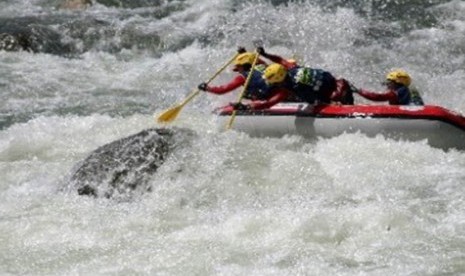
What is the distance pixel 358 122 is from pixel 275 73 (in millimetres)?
1163

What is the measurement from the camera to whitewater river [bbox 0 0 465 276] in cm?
678

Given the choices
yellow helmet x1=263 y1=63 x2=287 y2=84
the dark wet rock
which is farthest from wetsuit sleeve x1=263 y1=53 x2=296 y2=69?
the dark wet rock

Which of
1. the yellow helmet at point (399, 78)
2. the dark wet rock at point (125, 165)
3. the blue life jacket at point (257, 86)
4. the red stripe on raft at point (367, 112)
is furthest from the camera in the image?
the blue life jacket at point (257, 86)

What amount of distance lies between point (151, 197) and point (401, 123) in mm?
2792

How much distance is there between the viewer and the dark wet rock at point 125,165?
8352 millimetres

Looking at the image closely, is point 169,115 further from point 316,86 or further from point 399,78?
point 399,78

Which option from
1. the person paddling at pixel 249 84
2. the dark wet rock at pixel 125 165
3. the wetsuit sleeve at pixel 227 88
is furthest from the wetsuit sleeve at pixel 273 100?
the dark wet rock at pixel 125 165

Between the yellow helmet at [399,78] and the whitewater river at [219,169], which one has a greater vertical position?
the yellow helmet at [399,78]

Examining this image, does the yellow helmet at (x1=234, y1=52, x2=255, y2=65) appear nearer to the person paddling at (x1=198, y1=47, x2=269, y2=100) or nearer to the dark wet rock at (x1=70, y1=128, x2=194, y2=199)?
the person paddling at (x1=198, y1=47, x2=269, y2=100)

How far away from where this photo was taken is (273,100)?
374 inches

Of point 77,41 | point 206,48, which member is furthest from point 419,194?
point 77,41

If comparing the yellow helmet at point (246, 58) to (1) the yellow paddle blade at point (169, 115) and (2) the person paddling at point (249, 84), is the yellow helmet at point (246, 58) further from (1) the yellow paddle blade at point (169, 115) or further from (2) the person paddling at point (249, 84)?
(1) the yellow paddle blade at point (169, 115)

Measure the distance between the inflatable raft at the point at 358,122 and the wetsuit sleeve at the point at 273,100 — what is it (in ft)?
0.21

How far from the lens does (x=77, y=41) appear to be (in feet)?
48.1
